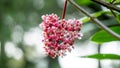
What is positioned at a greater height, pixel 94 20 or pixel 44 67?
pixel 44 67

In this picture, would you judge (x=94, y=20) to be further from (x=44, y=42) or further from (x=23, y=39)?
(x=23, y=39)

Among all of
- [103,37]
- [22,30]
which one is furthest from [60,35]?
[22,30]

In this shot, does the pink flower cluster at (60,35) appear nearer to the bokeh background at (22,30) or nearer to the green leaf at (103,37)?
the green leaf at (103,37)

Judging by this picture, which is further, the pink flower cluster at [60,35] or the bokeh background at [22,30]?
the bokeh background at [22,30]

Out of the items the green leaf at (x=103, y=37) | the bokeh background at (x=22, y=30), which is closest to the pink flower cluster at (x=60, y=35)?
the green leaf at (x=103, y=37)

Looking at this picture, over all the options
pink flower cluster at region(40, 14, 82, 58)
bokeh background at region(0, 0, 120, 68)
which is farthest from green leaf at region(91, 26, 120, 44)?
bokeh background at region(0, 0, 120, 68)

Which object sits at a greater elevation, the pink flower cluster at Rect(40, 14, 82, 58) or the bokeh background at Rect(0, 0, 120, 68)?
the bokeh background at Rect(0, 0, 120, 68)

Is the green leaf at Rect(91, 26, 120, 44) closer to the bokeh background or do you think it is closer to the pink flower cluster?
the pink flower cluster

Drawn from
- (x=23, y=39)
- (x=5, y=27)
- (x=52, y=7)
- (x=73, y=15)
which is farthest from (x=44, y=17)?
(x=23, y=39)
